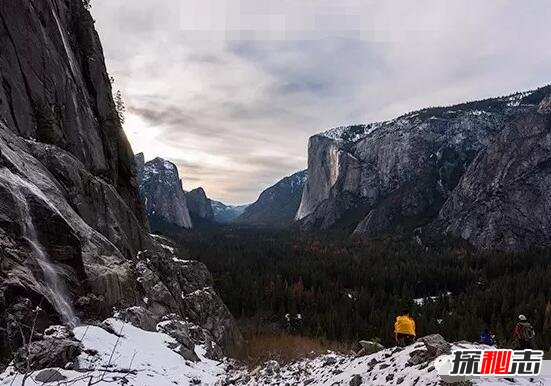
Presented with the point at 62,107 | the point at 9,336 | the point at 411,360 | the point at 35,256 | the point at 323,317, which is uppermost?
the point at 62,107

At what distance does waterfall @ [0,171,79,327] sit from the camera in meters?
18.2

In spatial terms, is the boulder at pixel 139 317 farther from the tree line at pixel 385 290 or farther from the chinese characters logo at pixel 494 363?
the tree line at pixel 385 290

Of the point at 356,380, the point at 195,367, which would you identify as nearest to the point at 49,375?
the point at 356,380

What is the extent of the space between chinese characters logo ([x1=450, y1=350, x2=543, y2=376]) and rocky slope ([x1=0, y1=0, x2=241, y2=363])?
10.3m

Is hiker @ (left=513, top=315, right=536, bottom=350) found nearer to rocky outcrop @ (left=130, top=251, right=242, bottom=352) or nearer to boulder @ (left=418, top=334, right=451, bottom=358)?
boulder @ (left=418, top=334, right=451, bottom=358)

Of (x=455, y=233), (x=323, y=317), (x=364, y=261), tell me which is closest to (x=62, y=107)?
(x=323, y=317)

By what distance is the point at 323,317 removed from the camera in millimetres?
83875

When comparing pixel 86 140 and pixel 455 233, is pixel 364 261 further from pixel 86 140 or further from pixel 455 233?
pixel 86 140

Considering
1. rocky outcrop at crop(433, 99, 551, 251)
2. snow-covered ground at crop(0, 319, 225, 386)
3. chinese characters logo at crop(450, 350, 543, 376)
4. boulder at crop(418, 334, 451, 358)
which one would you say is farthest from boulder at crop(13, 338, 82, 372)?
rocky outcrop at crop(433, 99, 551, 251)

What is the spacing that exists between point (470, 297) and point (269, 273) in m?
51.1

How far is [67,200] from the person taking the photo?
25.2 metres

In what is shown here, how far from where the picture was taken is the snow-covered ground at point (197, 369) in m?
13.3

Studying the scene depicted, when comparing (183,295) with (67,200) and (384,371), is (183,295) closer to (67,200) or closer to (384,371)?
(67,200)

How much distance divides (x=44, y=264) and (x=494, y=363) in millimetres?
17178
